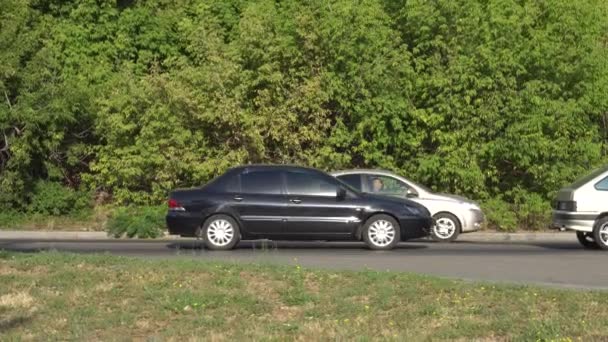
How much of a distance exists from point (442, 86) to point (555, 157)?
316 cm

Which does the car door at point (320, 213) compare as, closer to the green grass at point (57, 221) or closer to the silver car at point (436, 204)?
the silver car at point (436, 204)

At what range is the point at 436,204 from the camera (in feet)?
73.2

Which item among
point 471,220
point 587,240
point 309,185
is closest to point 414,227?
point 309,185

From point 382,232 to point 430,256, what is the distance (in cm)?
173

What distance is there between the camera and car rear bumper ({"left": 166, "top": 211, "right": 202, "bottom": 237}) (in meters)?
19.0

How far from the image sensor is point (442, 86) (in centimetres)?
2514

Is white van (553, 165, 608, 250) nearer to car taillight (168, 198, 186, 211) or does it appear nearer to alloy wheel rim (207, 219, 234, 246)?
alloy wheel rim (207, 219, 234, 246)

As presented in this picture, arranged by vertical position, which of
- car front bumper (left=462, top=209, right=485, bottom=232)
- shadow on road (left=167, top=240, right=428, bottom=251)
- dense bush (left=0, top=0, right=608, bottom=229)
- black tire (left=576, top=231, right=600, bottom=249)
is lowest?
shadow on road (left=167, top=240, right=428, bottom=251)

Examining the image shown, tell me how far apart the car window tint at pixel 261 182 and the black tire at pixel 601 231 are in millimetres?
5885

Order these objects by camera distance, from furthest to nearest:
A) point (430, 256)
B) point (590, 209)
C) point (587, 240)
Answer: point (587, 240)
point (590, 209)
point (430, 256)

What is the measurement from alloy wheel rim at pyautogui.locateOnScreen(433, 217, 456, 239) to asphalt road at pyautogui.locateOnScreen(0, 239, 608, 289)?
1.14 feet

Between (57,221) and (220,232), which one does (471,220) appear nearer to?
(220,232)

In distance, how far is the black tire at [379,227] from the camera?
19016mm

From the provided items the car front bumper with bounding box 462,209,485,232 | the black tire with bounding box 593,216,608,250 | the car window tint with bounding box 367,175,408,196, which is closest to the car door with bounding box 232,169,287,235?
the car window tint with bounding box 367,175,408,196
